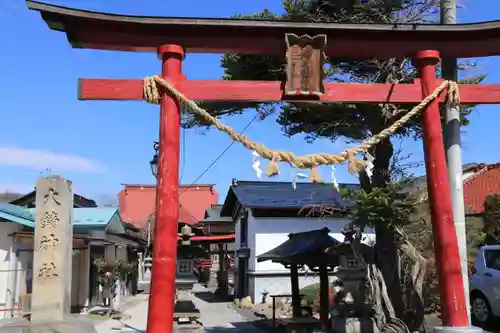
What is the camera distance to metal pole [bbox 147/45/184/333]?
7156mm

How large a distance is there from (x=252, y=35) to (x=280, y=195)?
20719mm

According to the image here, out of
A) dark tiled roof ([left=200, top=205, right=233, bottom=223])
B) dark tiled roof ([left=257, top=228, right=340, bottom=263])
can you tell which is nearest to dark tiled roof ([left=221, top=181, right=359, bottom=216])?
dark tiled roof ([left=200, top=205, right=233, bottom=223])

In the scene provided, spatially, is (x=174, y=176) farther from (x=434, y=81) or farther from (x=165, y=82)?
(x=434, y=81)

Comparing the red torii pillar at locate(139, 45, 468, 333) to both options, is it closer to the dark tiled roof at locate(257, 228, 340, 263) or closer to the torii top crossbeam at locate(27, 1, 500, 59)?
→ the torii top crossbeam at locate(27, 1, 500, 59)

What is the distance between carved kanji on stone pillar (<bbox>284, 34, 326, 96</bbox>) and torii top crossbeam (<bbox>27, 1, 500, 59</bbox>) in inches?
8.6

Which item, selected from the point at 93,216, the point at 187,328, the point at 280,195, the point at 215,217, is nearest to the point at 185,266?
the point at 187,328

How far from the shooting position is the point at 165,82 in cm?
768

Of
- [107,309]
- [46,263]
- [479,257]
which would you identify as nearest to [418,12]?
[479,257]

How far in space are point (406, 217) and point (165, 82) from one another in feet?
22.7

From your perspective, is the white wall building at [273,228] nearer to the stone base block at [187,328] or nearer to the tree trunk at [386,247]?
the stone base block at [187,328]

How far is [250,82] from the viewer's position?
8.01m

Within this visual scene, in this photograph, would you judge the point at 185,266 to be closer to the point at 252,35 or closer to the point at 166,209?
the point at 166,209

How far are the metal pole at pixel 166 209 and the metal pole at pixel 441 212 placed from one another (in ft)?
12.4

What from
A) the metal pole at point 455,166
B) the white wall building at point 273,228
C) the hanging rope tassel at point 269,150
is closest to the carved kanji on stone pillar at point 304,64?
the hanging rope tassel at point 269,150
